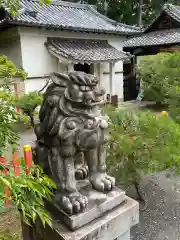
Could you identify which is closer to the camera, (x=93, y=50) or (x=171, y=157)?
(x=171, y=157)

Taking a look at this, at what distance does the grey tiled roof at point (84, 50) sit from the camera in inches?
328

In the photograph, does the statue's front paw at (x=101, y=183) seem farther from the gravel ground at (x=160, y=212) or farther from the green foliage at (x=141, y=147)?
the gravel ground at (x=160, y=212)

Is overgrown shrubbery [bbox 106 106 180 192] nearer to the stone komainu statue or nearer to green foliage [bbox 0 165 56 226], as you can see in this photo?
the stone komainu statue

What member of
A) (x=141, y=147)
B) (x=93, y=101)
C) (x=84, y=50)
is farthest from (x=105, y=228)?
(x=84, y=50)

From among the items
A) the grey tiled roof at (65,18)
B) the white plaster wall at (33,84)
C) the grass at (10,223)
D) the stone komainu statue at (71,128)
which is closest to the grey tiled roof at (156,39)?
the grey tiled roof at (65,18)

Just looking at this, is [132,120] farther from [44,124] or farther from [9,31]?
[9,31]

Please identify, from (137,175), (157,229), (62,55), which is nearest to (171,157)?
(137,175)

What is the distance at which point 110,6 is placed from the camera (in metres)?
20.6

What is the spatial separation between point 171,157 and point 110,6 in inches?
818

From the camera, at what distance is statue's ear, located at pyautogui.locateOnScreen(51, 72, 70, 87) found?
145 centimetres

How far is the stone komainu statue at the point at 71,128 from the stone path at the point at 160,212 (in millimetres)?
1137

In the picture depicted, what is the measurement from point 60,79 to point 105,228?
933 millimetres

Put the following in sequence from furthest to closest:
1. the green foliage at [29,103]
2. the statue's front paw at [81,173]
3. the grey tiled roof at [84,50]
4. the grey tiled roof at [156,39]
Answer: the grey tiled roof at [156,39] < the grey tiled roof at [84,50] < the green foliage at [29,103] < the statue's front paw at [81,173]

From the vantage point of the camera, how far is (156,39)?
39.7 feet
